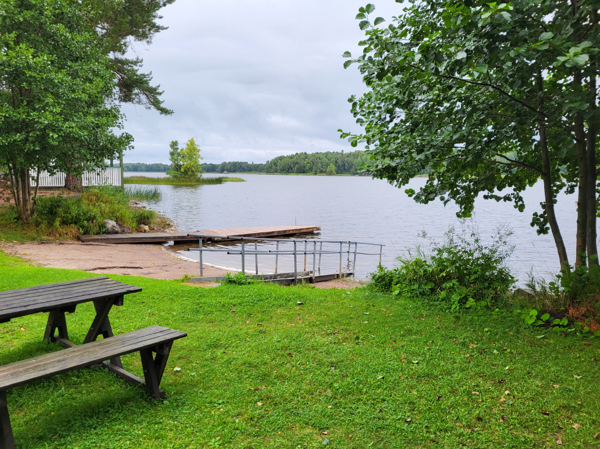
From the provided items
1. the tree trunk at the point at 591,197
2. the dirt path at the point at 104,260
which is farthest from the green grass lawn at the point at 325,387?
the dirt path at the point at 104,260

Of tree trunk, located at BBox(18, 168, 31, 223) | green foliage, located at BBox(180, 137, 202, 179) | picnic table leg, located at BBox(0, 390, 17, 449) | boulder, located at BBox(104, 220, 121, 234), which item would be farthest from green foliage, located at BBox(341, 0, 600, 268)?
green foliage, located at BBox(180, 137, 202, 179)

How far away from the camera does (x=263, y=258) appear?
17062mm

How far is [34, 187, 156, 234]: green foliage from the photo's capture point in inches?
577

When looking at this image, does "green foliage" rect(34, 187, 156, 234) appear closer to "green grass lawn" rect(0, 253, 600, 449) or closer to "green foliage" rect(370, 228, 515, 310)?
"green grass lawn" rect(0, 253, 600, 449)

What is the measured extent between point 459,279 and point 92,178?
70.8 ft

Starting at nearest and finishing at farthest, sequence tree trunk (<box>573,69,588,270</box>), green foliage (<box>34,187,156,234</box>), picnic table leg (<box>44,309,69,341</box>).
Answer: picnic table leg (<box>44,309,69,341</box>) < tree trunk (<box>573,69,588,270</box>) < green foliage (<box>34,187,156,234</box>)

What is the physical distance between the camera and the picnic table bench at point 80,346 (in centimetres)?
242

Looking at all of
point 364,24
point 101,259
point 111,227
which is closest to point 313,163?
point 111,227

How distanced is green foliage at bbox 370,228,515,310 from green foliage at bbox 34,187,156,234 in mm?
12583

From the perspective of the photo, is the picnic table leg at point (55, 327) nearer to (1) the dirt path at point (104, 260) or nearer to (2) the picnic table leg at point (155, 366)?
(2) the picnic table leg at point (155, 366)

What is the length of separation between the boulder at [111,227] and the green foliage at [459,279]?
1295 centimetres

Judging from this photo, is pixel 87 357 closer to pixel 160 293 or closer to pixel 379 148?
pixel 160 293

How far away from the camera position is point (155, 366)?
3.19m

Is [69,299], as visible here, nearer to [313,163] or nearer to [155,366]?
[155,366]
